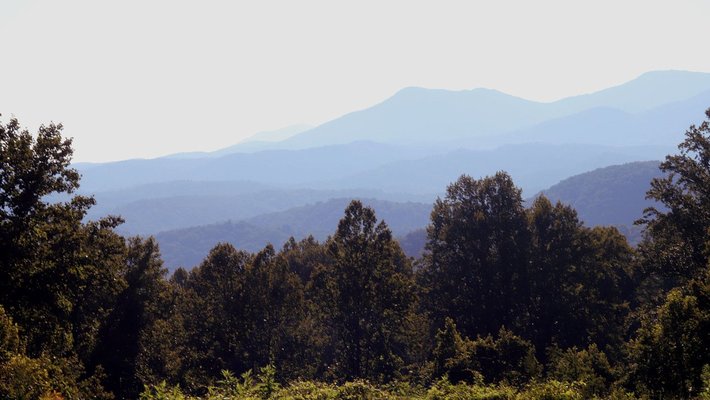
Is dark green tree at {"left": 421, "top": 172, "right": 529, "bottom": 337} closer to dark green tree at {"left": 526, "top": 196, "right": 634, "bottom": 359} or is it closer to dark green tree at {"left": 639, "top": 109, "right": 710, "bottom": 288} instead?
dark green tree at {"left": 526, "top": 196, "right": 634, "bottom": 359}

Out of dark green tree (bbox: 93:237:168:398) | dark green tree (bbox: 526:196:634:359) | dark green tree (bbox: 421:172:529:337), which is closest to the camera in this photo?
dark green tree (bbox: 93:237:168:398)

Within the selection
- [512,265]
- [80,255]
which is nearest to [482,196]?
[512,265]

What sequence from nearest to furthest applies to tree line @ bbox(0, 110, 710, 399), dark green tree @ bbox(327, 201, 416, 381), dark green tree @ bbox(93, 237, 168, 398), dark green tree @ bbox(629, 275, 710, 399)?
dark green tree @ bbox(629, 275, 710, 399), tree line @ bbox(0, 110, 710, 399), dark green tree @ bbox(93, 237, 168, 398), dark green tree @ bbox(327, 201, 416, 381)

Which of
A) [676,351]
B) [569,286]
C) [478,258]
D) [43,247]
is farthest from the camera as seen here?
[478,258]

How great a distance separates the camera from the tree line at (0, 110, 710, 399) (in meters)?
23.3

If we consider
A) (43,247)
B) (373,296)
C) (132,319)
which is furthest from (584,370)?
(132,319)

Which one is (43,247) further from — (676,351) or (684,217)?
(684,217)

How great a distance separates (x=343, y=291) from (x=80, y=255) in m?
16.6

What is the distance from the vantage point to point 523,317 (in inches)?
1569

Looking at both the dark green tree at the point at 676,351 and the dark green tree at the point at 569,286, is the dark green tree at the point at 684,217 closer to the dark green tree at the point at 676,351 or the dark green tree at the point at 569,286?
the dark green tree at the point at 569,286

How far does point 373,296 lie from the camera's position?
118ft

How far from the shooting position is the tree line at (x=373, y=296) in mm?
23297

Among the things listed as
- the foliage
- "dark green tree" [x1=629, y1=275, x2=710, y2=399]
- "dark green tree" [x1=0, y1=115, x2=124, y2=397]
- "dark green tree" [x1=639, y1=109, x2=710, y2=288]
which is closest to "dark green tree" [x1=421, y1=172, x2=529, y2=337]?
"dark green tree" [x1=639, y1=109, x2=710, y2=288]

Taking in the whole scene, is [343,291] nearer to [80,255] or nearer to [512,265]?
[512,265]
